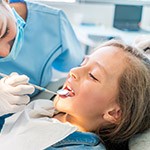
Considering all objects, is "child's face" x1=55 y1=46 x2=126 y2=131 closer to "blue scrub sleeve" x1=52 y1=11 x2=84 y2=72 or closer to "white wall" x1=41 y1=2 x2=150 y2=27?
"blue scrub sleeve" x1=52 y1=11 x2=84 y2=72

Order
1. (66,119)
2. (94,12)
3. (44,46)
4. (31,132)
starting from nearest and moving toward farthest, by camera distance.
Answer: (31,132), (66,119), (44,46), (94,12)

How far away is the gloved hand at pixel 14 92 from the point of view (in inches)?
41.9

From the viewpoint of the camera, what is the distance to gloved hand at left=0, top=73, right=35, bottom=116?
1065 mm

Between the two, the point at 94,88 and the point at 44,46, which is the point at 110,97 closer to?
the point at 94,88

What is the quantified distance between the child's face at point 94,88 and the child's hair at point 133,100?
0.03 meters

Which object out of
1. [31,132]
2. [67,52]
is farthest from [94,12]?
[31,132]

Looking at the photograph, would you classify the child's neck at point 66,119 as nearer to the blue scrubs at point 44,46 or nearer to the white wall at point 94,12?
the blue scrubs at point 44,46

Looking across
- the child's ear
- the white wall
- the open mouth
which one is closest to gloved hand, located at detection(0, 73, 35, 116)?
the open mouth

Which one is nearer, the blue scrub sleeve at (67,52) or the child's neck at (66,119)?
the child's neck at (66,119)

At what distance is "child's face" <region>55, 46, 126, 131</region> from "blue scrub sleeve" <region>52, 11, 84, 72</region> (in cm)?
44

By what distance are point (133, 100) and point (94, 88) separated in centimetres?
15

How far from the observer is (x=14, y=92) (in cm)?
107

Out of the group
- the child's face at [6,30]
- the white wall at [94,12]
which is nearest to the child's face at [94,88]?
the child's face at [6,30]

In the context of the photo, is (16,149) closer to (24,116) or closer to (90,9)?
(24,116)
